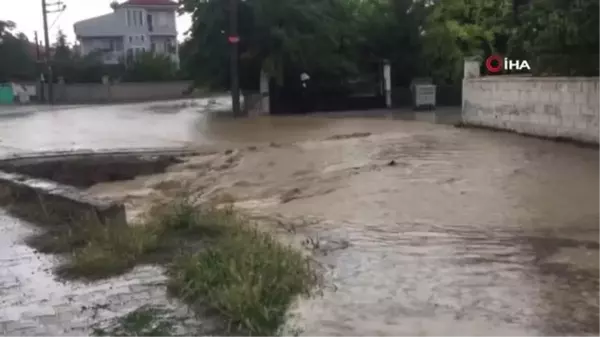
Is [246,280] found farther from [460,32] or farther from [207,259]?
[460,32]

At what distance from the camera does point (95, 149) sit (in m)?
16.7

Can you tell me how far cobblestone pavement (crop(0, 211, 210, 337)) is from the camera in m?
5.25

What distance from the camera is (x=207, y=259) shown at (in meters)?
6.05

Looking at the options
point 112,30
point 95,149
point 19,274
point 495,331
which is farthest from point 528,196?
point 112,30

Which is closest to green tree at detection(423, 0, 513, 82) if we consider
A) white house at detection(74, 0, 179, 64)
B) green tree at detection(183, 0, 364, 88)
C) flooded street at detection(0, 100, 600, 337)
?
green tree at detection(183, 0, 364, 88)

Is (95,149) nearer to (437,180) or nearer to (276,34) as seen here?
(437,180)

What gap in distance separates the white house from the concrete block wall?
172ft

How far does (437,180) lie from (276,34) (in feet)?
53.5

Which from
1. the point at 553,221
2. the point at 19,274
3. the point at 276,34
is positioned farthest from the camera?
the point at 276,34

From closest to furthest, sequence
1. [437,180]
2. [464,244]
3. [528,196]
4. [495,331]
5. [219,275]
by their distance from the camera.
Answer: [495,331]
[219,275]
[464,244]
[528,196]
[437,180]

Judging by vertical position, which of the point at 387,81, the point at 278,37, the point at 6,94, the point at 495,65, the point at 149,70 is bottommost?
the point at 6,94

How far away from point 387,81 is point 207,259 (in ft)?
80.0

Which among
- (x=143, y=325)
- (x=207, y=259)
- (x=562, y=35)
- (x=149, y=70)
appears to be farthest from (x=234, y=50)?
(x=149, y=70)

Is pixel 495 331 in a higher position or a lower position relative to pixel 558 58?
lower
